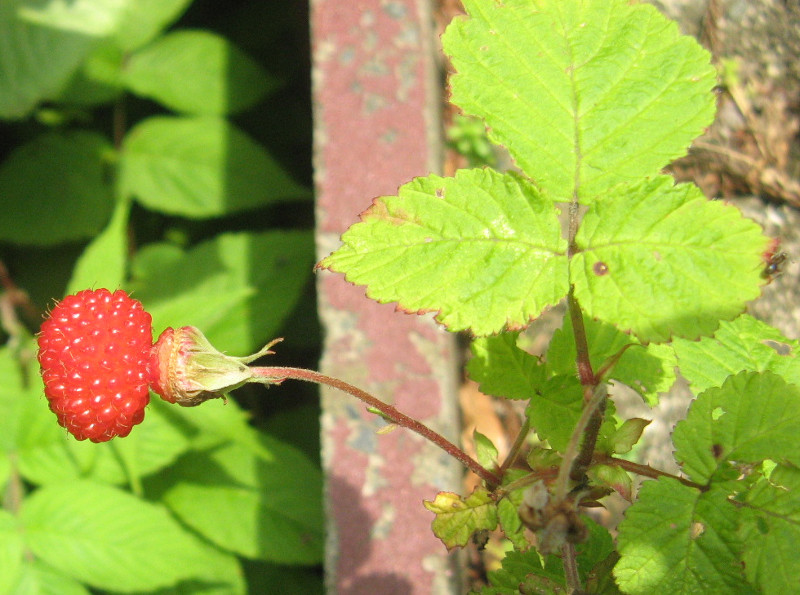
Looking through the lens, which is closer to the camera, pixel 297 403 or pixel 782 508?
pixel 782 508

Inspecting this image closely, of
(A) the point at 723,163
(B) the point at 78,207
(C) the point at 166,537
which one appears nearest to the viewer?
(C) the point at 166,537

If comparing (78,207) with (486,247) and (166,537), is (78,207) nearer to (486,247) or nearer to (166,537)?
(166,537)

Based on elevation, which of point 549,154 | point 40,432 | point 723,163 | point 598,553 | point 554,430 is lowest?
point 40,432

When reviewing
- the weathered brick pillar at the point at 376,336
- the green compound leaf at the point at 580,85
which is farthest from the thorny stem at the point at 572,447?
the weathered brick pillar at the point at 376,336

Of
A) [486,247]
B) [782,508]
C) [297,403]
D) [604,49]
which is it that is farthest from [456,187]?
[297,403]

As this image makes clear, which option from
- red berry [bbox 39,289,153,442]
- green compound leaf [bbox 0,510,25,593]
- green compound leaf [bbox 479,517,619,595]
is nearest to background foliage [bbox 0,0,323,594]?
green compound leaf [bbox 0,510,25,593]

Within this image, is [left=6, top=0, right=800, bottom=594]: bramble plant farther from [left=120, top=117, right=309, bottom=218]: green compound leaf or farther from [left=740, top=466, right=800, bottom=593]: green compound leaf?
[left=120, top=117, right=309, bottom=218]: green compound leaf

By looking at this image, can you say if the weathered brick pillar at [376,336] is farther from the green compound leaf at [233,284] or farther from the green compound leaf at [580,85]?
the green compound leaf at [580,85]

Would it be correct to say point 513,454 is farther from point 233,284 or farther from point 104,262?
point 233,284
